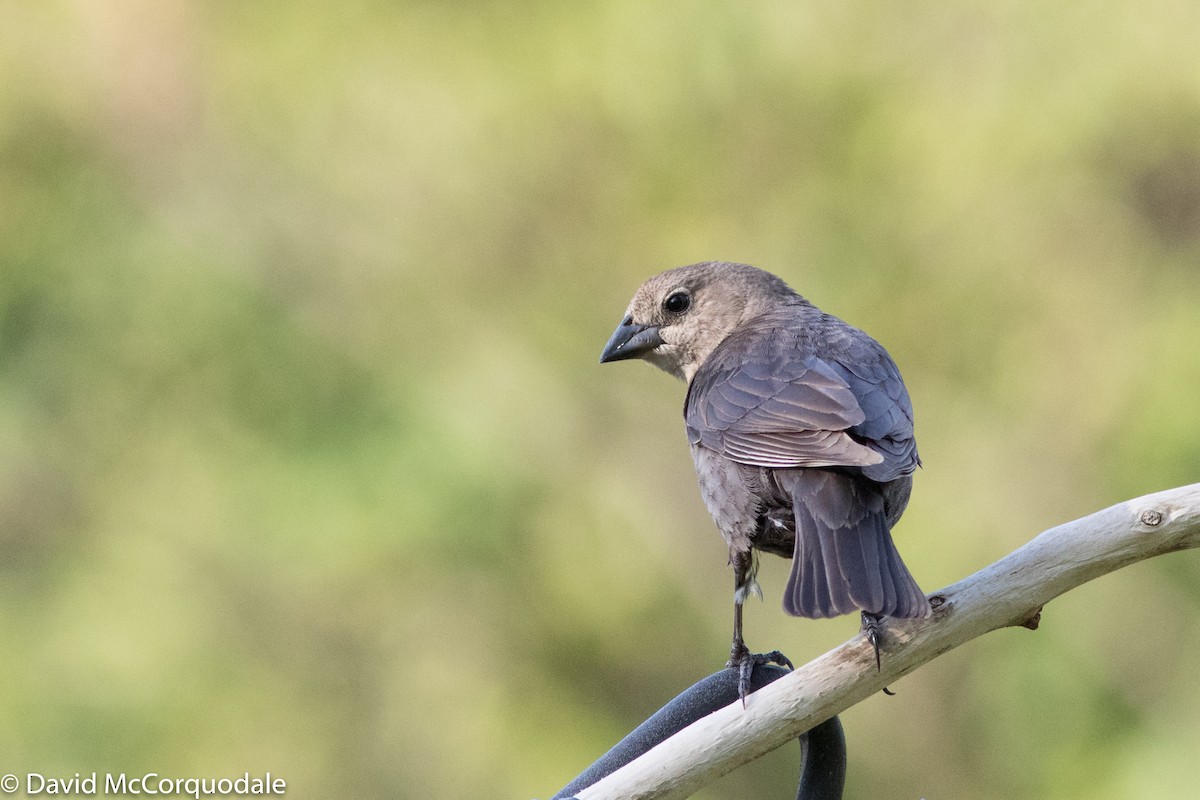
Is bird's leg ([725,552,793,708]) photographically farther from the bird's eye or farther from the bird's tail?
the bird's eye

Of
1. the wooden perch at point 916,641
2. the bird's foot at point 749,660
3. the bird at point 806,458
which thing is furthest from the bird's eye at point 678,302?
the wooden perch at point 916,641

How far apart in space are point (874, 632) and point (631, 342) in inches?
87.4

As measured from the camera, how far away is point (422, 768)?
7020mm

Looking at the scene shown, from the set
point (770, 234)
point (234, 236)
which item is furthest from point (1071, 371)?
point (234, 236)

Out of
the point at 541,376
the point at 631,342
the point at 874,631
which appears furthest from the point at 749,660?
the point at 541,376

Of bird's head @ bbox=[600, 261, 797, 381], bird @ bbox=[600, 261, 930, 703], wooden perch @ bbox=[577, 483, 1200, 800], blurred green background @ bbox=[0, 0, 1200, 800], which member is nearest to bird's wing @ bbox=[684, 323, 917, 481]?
bird @ bbox=[600, 261, 930, 703]

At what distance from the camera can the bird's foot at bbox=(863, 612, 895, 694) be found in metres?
2.87

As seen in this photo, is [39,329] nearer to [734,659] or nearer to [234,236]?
[234,236]

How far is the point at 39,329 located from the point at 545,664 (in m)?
3.36

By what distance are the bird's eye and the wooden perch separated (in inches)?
88.1

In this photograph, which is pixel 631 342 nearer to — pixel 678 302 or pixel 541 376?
pixel 678 302

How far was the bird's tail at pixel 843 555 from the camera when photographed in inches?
124

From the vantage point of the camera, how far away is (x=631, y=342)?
5.05 m

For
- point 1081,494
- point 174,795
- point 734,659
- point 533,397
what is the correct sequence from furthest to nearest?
point 533,397 < point 1081,494 < point 174,795 < point 734,659
